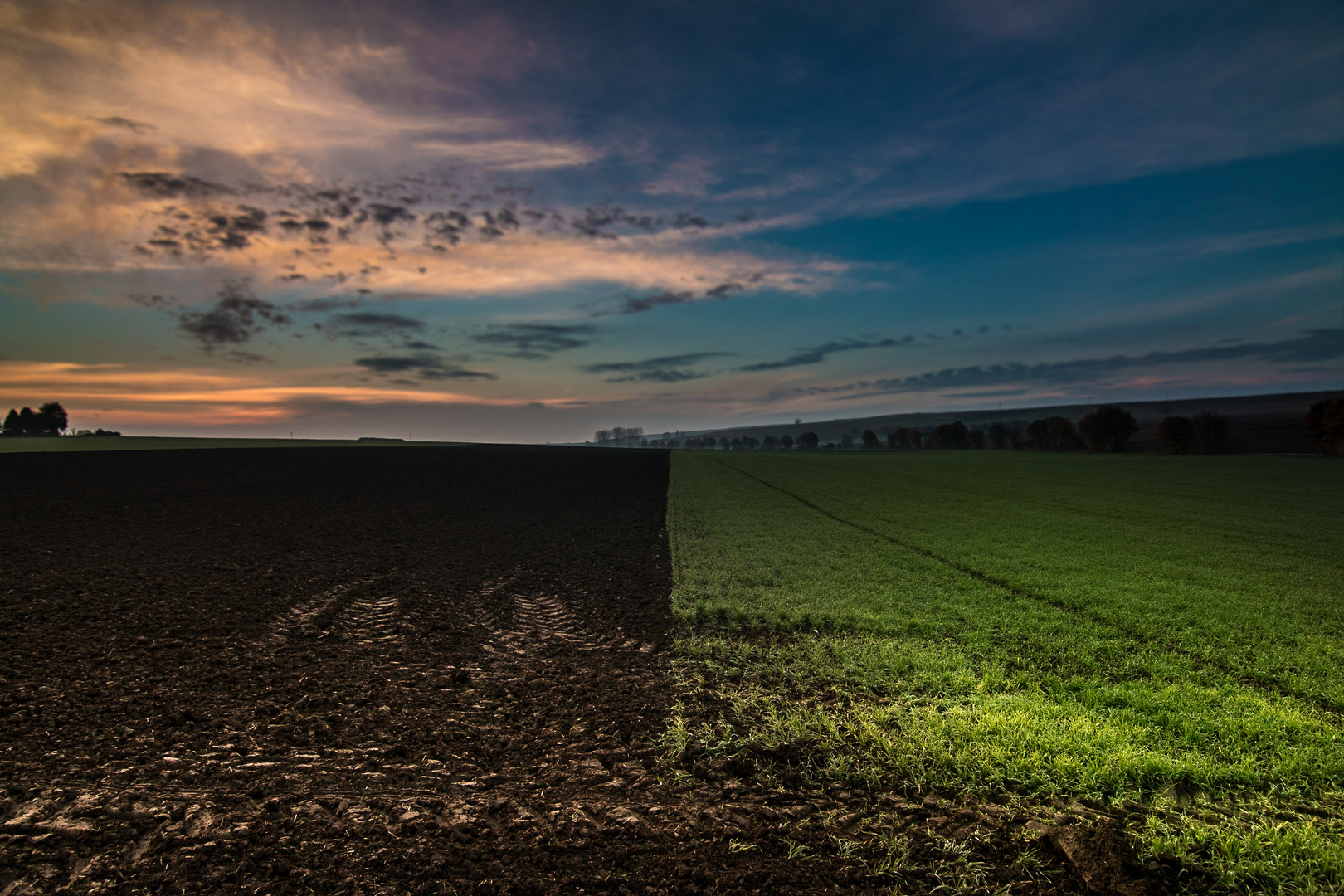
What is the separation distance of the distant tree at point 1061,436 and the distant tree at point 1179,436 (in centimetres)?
1545

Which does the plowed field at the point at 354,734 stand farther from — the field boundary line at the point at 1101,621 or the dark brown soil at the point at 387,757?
the field boundary line at the point at 1101,621

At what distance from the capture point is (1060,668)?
24.8 ft

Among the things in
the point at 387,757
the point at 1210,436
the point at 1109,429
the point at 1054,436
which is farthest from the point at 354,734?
the point at 1054,436

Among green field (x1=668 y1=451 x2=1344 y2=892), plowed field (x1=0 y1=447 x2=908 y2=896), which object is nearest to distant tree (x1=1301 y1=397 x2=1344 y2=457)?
green field (x1=668 y1=451 x2=1344 y2=892)

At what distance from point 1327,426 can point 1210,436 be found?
1841cm

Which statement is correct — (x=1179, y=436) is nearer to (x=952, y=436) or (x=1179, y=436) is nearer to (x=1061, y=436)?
(x=1061, y=436)

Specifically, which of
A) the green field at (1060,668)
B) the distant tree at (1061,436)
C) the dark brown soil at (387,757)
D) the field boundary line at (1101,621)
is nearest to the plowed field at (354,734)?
Result: the dark brown soil at (387,757)

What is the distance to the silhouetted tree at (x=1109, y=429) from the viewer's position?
316 feet

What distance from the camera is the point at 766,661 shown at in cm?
797

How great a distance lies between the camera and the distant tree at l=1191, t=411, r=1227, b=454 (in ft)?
282

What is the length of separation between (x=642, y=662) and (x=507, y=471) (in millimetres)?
44317

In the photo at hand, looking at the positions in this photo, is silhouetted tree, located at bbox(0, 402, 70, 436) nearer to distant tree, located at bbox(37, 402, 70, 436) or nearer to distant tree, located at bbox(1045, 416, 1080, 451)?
distant tree, located at bbox(37, 402, 70, 436)

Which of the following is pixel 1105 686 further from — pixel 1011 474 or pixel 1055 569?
pixel 1011 474

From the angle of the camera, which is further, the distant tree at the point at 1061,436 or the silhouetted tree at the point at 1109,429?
the distant tree at the point at 1061,436
